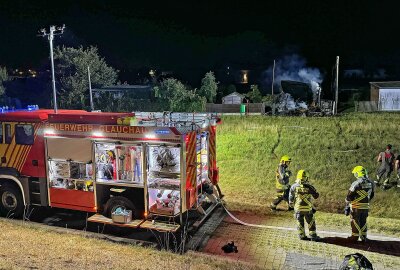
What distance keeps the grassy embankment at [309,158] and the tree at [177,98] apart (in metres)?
12.3

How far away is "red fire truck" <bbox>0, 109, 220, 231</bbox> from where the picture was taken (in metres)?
8.32

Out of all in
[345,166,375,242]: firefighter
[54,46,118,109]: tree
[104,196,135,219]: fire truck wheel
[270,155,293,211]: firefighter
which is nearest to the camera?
[345,166,375,242]: firefighter

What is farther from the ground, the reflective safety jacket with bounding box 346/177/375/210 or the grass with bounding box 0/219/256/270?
the reflective safety jacket with bounding box 346/177/375/210

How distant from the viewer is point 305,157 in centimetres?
1434

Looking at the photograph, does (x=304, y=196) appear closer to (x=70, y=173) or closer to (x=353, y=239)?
(x=353, y=239)

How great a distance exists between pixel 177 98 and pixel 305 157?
19.5 metres

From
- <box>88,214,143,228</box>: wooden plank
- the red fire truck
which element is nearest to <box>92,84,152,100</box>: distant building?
the red fire truck

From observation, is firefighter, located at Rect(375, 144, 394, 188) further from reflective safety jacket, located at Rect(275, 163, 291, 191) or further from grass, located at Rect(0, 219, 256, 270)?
grass, located at Rect(0, 219, 256, 270)

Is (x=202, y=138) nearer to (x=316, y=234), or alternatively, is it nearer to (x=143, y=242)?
(x=143, y=242)

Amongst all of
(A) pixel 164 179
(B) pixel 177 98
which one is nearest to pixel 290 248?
(A) pixel 164 179

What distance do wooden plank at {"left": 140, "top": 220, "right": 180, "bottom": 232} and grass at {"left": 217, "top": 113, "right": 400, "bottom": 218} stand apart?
103 inches

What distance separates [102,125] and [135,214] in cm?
216

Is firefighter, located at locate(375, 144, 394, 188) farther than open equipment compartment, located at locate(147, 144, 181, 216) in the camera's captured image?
Yes

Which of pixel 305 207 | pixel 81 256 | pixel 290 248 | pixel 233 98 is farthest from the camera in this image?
pixel 233 98
